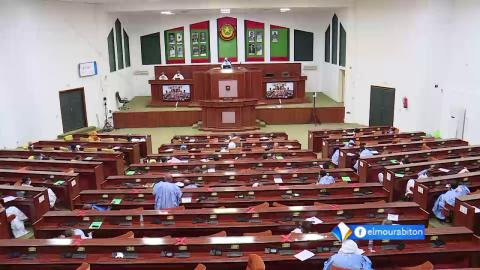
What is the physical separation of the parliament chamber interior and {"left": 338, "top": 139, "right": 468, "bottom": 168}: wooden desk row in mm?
56

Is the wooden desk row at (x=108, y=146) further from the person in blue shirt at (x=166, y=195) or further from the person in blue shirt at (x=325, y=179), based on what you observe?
the person in blue shirt at (x=325, y=179)

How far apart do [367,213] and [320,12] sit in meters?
17.8

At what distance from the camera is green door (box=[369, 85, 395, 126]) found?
17344 millimetres

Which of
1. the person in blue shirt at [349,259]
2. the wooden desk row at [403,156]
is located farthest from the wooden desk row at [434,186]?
the person in blue shirt at [349,259]

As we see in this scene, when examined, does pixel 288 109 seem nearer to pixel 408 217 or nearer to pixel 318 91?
pixel 318 91

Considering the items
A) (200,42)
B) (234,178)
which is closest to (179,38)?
(200,42)

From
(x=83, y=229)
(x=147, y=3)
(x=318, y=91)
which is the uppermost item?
(x=147, y=3)

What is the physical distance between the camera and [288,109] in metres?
19.2

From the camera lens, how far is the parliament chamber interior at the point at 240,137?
589 centimetres

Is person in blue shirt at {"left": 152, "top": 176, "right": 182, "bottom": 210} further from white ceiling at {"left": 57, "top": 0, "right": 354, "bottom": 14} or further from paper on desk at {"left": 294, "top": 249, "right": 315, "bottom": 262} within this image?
white ceiling at {"left": 57, "top": 0, "right": 354, "bottom": 14}

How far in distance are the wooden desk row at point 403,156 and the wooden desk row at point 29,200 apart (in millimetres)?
7454

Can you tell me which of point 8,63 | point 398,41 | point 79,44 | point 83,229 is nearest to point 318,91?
point 398,41

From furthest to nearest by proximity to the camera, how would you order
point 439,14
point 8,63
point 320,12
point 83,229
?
point 320,12 → point 439,14 → point 8,63 → point 83,229

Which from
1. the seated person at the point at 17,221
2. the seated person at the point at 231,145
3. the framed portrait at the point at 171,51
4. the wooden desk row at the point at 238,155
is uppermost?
the framed portrait at the point at 171,51
